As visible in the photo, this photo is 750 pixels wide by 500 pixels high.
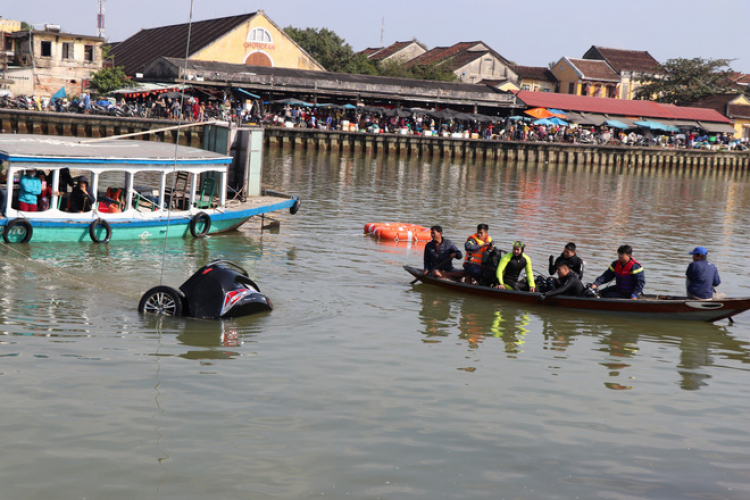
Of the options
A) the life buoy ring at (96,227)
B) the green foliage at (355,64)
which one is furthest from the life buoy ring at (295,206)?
the green foliage at (355,64)

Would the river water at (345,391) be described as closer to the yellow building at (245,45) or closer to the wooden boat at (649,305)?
the wooden boat at (649,305)

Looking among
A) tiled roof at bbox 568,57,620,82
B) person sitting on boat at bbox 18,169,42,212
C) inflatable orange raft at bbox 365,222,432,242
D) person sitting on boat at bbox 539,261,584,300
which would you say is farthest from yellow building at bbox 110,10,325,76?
Answer: person sitting on boat at bbox 539,261,584,300

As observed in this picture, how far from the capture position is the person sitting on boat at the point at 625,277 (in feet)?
49.4

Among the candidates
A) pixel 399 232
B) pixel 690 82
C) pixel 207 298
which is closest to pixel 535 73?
pixel 690 82

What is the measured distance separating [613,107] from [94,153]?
62.7 metres

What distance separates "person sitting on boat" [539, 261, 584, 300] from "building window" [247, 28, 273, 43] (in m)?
56.9

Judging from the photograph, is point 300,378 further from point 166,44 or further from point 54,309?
point 166,44

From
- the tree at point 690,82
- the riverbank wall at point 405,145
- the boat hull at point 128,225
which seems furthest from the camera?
the tree at point 690,82

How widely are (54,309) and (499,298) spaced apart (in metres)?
8.19

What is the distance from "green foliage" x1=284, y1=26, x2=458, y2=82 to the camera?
79.9 m

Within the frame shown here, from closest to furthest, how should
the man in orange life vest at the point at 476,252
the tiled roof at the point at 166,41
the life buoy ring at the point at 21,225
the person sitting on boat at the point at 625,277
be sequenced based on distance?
1. the person sitting on boat at the point at 625,277
2. the man in orange life vest at the point at 476,252
3. the life buoy ring at the point at 21,225
4. the tiled roof at the point at 166,41

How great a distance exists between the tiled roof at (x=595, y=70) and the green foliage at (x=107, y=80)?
5417cm

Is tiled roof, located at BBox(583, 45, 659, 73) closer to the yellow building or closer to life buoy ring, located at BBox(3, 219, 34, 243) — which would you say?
the yellow building

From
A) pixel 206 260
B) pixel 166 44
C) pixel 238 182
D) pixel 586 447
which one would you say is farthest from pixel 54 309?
pixel 166 44
